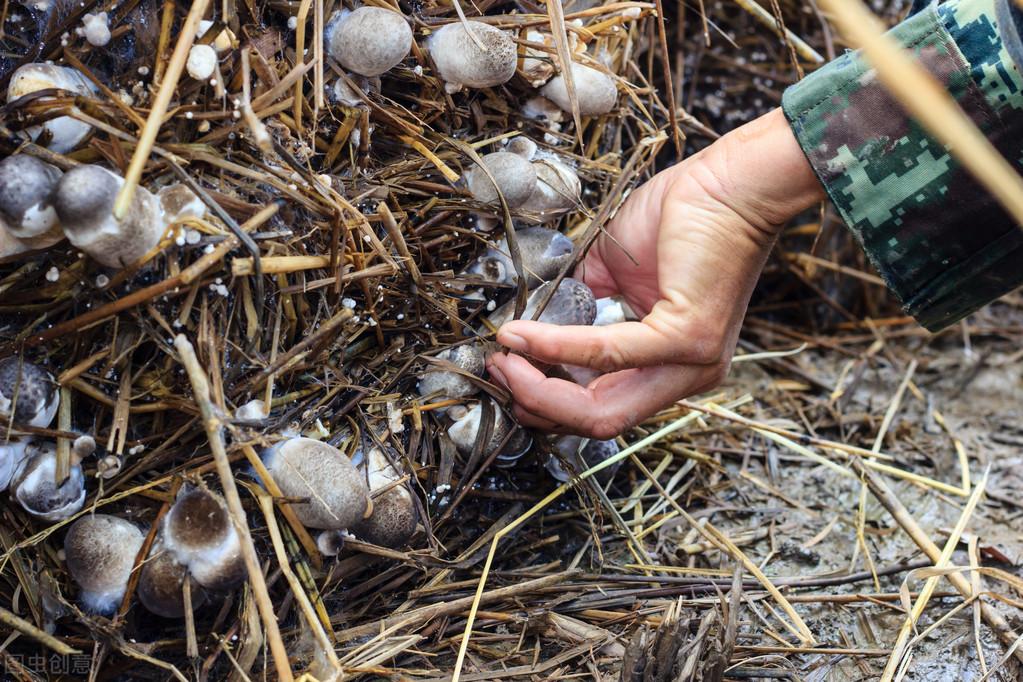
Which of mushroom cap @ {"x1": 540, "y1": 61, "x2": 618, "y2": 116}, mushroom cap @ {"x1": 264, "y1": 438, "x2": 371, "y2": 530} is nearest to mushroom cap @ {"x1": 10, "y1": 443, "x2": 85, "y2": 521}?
mushroom cap @ {"x1": 264, "y1": 438, "x2": 371, "y2": 530}

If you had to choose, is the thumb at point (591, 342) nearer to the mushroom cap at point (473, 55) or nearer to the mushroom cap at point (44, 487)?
the mushroom cap at point (473, 55)

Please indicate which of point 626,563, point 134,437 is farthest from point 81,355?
point 626,563

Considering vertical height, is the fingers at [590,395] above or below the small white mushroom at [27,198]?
A: below

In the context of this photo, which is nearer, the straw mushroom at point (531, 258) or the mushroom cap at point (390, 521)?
the mushroom cap at point (390, 521)

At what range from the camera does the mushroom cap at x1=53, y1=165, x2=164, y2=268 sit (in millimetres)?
1171

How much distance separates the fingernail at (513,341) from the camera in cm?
152

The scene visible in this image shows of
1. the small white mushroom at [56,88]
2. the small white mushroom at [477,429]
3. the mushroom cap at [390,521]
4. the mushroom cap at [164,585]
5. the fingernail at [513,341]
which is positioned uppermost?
the small white mushroom at [56,88]

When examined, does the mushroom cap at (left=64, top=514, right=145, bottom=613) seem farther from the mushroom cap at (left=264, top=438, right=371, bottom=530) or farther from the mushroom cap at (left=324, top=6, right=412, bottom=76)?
the mushroom cap at (left=324, top=6, right=412, bottom=76)

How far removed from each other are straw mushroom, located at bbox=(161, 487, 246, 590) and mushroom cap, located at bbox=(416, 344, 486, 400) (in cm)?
44

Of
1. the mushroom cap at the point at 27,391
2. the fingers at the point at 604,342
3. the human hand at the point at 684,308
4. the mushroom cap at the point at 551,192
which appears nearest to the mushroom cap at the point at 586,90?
the mushroom cap at the point at 551,192

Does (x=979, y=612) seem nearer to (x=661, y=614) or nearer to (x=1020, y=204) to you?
(x=661, y=614)

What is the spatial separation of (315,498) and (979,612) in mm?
1223

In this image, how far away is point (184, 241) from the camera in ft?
4.25

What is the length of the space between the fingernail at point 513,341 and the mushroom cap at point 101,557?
0.68m
